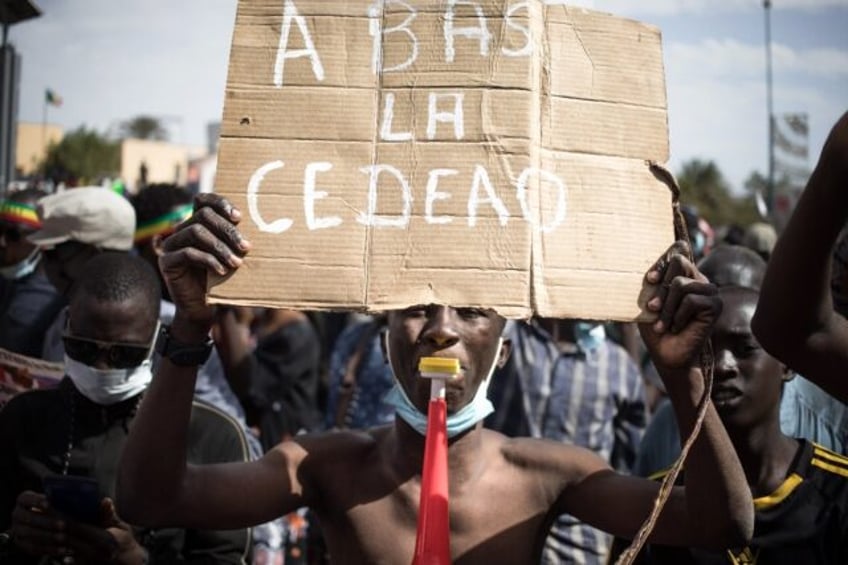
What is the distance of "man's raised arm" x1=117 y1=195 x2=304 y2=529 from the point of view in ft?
8.13

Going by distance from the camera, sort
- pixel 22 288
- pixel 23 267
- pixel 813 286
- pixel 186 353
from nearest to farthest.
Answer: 1. pixel 813 286
2. pixel 186 353
3. pixel 22 288
4. pixel 23 267

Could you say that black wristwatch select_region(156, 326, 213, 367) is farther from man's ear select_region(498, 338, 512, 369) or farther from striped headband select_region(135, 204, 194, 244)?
striped headband select_region(135, 204, 194, 244)

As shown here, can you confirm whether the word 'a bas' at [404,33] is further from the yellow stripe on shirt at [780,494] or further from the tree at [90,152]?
the tree at [90,152]

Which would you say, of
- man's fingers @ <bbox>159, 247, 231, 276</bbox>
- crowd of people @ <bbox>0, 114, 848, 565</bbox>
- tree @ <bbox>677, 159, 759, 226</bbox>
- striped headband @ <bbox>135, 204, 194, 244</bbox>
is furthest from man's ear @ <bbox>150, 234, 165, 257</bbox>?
tree @ <bbox>677, 159, 759, 226</bbox>

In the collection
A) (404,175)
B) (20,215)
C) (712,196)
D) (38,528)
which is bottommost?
(38,528)

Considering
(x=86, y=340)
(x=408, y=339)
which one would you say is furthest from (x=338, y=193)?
(x=86, y=340)

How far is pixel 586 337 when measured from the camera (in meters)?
5.41

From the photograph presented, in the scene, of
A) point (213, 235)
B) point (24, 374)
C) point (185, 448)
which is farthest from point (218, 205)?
point (24, 374)

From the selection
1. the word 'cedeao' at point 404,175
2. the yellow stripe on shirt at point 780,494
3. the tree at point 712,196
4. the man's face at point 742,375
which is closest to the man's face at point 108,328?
the word 'cedeao' at point 404,175

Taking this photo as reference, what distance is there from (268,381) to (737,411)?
12.8 feet

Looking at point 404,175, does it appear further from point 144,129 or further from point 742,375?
point 144,129

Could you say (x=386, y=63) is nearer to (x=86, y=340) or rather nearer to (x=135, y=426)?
(x=135, y=426)

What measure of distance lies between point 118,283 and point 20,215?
342cm

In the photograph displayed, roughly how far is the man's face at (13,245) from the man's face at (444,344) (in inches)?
173
